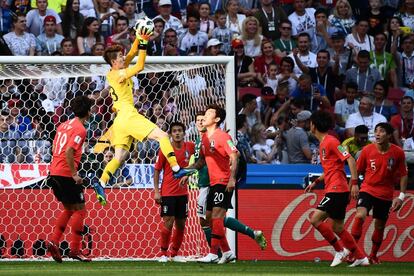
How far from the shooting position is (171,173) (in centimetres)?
1519

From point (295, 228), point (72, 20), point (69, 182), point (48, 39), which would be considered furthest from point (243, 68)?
point (69, 182)

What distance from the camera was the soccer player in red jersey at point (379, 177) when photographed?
15062 mm

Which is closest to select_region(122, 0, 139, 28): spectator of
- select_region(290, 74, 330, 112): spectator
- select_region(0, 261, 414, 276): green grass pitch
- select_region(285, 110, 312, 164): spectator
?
select_region(290, 74, 330, 112): spectator

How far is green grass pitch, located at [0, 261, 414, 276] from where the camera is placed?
12461 millimetres

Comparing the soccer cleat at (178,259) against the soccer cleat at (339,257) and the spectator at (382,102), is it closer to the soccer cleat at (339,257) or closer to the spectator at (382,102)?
the soccer cleat at (339,257)

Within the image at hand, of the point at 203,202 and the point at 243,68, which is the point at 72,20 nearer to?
the point at 243,68

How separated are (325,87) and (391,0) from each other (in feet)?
10.4

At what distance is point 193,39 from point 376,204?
6.27 metres

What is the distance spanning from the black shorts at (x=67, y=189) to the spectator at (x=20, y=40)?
5492 mm

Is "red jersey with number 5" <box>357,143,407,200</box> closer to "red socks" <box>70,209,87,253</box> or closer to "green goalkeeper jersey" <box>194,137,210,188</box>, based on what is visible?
"green goalkeeper jersey" <box>194,137,210,188</box>

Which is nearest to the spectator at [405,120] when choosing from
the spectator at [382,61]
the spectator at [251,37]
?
the spectator at [382,61]

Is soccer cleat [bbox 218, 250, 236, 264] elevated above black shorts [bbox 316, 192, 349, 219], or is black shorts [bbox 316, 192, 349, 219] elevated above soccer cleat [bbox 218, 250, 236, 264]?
black shorts [bbox 316, 192, 349, 219]

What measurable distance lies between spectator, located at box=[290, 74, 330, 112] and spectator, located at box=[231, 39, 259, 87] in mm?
748

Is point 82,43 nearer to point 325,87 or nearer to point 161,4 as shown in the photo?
point 161,4
